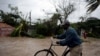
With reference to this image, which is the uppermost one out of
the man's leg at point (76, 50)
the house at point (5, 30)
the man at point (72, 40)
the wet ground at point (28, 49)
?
the man at point (72, 40)

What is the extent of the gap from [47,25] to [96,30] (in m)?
7.12

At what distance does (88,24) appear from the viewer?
34219mm

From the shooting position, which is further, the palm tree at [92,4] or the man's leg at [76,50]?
the palm tree at [92,4]

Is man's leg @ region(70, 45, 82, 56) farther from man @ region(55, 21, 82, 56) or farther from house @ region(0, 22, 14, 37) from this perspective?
house @ region(0, 22, 14, 37)

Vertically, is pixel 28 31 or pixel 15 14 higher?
pixel 15 14

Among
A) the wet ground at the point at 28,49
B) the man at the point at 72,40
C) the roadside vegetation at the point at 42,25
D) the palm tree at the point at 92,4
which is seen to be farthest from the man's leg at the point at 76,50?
the roadside vegetation at the point at 42,25

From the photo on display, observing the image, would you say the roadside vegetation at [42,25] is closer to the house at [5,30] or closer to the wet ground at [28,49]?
the house at [5,30]

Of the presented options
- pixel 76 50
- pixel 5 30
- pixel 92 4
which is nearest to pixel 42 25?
pixel 5 30

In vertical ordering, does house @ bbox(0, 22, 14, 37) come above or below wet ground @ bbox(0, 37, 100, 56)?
below

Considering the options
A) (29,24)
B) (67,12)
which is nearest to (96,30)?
(67,12)

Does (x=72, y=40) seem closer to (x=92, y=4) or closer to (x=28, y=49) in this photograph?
(x=28, y=49)

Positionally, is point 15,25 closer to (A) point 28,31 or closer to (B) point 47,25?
(A) point 28,31

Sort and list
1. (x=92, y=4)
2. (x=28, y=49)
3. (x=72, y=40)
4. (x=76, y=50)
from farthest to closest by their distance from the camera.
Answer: (x=92, y=4) < (x=28, y=49) < (x=76, y=50) < (x=72, y=40)

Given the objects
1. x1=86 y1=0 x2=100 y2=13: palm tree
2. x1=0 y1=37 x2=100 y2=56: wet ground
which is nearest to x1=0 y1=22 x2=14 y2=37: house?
x1=0 y1=37 x2=100 y2=56: wet ground
